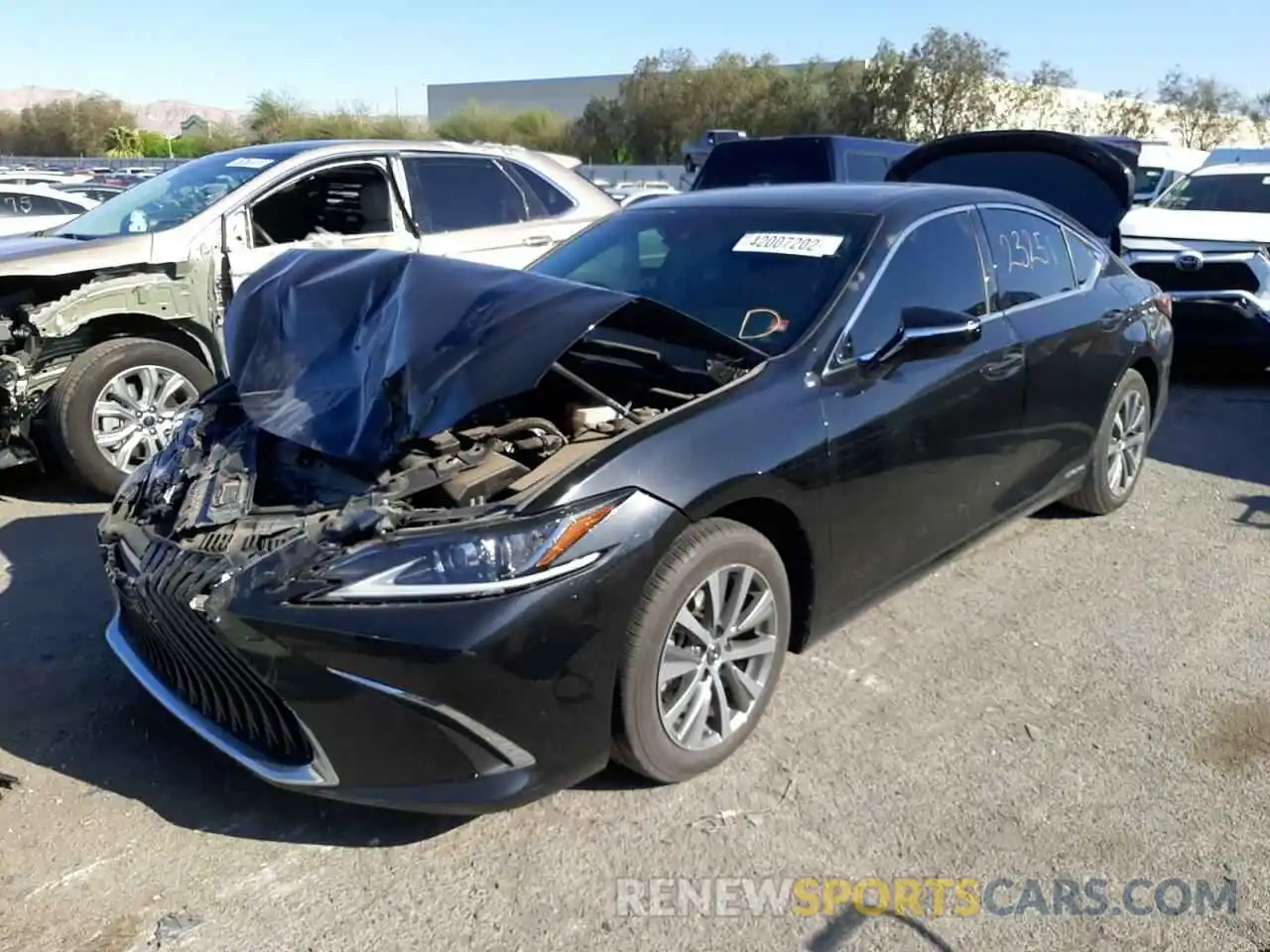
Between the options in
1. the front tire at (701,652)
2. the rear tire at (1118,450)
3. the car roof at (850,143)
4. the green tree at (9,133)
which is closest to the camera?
the front tire at (701,652)

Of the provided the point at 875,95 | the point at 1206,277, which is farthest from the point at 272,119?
the point at 1206,277

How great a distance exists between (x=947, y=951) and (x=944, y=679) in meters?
1.40

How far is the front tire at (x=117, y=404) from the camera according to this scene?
17.8ft

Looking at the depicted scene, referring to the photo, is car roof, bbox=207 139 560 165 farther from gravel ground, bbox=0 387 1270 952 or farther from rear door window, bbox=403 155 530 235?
gravel ground, bbox=0 387 1270 952

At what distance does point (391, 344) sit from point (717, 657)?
134 cm

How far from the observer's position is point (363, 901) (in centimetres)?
272

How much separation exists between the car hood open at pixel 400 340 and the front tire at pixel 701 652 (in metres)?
0.66

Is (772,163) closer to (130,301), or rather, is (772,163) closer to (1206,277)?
(1206,277)

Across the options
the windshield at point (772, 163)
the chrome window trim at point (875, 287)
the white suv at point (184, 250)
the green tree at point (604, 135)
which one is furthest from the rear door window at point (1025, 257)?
the green tree at point (604, 135)

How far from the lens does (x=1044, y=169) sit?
27.8 ft

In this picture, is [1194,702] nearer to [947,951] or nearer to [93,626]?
[947,951]

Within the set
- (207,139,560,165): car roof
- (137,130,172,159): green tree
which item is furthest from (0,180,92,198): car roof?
(137,130,172,159): green tree

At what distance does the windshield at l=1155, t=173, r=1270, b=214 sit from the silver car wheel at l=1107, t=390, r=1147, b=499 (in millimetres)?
5278

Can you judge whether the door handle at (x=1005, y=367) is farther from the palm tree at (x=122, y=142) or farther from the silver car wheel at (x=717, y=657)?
the palm tree at (x=122, y=142)
